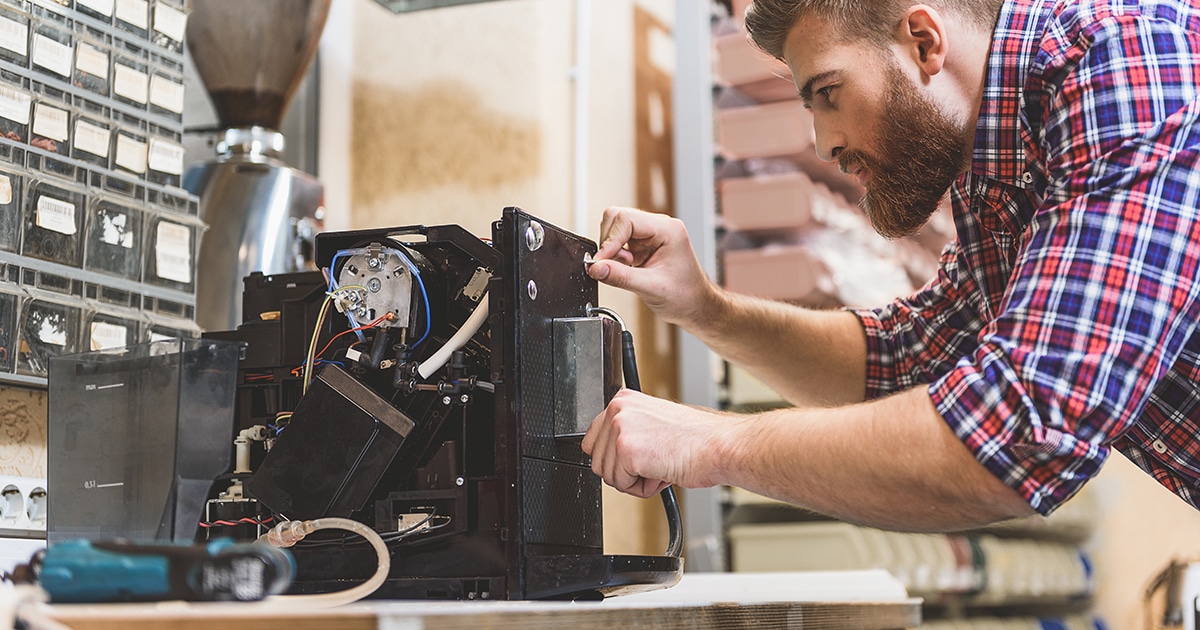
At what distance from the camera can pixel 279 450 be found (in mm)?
1324

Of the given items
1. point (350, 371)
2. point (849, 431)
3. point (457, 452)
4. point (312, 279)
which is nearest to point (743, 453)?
point (849, 431)

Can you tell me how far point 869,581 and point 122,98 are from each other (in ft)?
4.54

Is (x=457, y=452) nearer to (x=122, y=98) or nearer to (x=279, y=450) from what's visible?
(x=279, y=450)

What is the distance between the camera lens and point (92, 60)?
1737 mm

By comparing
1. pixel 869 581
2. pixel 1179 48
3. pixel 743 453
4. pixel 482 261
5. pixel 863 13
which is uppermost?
pixel 863 13

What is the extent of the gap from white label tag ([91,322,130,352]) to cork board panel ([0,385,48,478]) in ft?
0.35

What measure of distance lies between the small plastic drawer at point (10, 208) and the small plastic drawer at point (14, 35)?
157 mm

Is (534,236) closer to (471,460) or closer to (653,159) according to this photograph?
(471,460)

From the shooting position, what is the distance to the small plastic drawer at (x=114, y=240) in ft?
5.64

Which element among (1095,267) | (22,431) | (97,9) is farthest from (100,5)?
(1095,267)

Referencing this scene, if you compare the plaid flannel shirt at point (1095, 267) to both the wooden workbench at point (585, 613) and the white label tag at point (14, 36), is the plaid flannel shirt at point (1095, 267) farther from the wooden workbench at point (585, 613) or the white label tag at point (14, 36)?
the white label tag at point (14, 36)

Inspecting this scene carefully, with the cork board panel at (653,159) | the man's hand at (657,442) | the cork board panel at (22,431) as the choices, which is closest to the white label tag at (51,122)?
the cork board panel at (22,431)

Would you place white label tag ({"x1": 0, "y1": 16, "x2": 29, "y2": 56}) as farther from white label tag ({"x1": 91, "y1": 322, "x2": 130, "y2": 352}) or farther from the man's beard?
the man's beard

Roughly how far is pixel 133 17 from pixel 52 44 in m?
0.17
